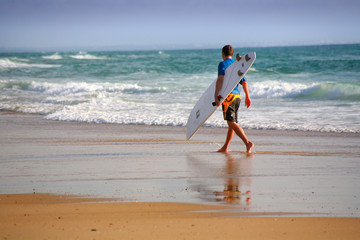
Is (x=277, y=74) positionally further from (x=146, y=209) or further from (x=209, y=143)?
(x=146, y=209)

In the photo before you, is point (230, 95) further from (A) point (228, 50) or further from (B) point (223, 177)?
(B) point (223, 177)

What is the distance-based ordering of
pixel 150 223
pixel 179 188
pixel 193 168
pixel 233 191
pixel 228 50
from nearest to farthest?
1. pixel 150 223
2. pixel 233 191
3. pixel 179 188
4. pixel 193 168
5. pixel 228 50

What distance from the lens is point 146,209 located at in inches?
127

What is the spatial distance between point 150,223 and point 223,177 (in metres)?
1.52

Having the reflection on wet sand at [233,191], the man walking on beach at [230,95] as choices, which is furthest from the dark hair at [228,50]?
the reflection on wet sand at [233,191]

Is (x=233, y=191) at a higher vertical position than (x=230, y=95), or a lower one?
lower

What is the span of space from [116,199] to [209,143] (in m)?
3.11

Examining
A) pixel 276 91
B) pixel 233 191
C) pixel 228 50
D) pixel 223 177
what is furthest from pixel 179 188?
pixel 276 91

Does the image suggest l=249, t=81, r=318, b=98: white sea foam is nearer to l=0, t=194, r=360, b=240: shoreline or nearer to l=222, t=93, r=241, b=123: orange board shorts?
l=222, t=93, r=241, b=123: orange board shorts

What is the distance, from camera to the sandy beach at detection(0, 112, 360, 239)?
2840 mm

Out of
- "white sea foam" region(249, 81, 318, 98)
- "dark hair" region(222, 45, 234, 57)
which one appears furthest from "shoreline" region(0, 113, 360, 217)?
"white sea foam" region(249, 81, 318, 98)

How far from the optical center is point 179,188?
152 inches

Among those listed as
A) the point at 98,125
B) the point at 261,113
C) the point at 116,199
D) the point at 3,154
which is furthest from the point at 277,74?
the point at 116,199

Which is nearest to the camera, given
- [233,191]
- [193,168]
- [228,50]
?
[233,191]
